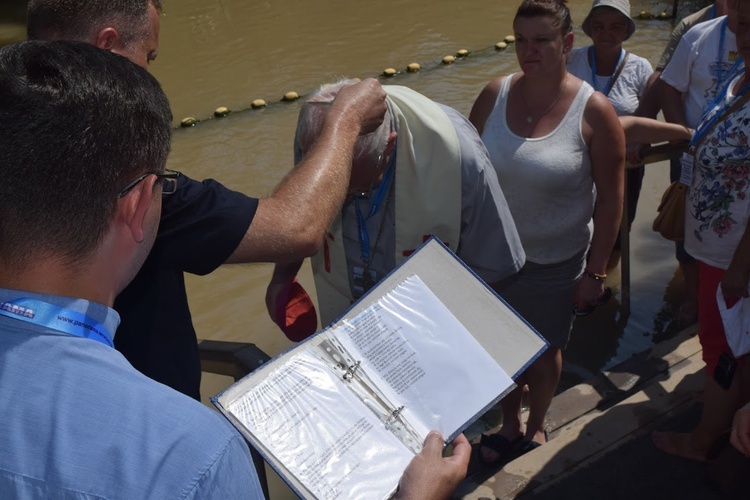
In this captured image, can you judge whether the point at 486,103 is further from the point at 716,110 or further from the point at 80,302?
→ the point at 80,302

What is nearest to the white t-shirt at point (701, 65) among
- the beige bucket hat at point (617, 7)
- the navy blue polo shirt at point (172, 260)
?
the beige bucket hat at point (617, 7)

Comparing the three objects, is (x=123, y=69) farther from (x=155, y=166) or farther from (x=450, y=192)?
(x=450, y=192)

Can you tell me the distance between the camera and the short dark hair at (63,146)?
48.3 inches

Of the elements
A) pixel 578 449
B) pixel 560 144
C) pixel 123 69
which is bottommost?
pixel 578 449

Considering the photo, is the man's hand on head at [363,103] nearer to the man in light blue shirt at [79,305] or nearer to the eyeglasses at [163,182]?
the eyeglasses at [163,182]

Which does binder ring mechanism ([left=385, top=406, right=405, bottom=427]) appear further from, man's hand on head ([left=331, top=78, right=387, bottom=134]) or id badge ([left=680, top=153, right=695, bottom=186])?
id badge ([left=680, top=153, right=695, bottom=186])

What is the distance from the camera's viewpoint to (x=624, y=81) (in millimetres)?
4691

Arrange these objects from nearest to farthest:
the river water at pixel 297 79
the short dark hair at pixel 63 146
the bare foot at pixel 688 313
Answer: the short dark hair at pixel 63 146
the bare foot at pixel 688 313
the river water at pixel 297 79

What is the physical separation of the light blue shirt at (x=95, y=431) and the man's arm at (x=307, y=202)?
2.49 ft

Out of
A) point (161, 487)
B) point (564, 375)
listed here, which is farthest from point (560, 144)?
point (161, 487)

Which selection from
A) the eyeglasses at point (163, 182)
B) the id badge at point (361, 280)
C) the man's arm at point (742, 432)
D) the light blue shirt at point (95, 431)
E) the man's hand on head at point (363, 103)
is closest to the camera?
the light blue shirt at point (95, 431)

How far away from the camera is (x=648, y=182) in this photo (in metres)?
6.81

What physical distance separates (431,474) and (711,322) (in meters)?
1.85

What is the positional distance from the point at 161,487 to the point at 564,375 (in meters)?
3.74
